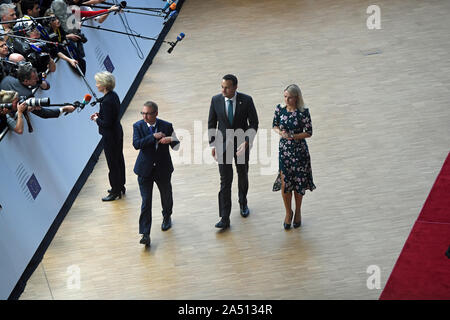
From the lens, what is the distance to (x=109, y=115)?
27.8 ft

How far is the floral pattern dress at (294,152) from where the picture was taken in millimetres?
7500

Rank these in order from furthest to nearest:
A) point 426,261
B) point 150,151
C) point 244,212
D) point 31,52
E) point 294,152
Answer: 1. point 31,52
2. point 244,212
3. point 150,151
4. point 294,152
5. point 426,261

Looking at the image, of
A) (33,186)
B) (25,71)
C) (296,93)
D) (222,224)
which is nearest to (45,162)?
(33,186)

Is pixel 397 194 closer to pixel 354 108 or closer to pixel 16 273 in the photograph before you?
pixel 354 108

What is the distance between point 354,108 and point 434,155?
5.60 ft

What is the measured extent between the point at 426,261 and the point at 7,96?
4.58 m

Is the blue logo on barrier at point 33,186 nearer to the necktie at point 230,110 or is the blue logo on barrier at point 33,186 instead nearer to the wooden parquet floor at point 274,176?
the wooden parquet floor at point 274,176

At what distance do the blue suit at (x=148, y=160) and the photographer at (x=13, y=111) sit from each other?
123 centimetres

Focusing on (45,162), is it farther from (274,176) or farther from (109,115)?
(274,176)

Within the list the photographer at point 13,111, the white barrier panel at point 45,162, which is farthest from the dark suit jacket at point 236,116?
the white barrier panel at point 45,162

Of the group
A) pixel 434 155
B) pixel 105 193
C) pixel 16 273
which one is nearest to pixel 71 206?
pixel 105 193

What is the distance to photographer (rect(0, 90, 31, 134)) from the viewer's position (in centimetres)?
759

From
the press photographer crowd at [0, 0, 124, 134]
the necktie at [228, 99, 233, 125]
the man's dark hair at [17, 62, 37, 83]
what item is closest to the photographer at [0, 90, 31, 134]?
the press photographer crowd at [0, 0, 124, 134]
